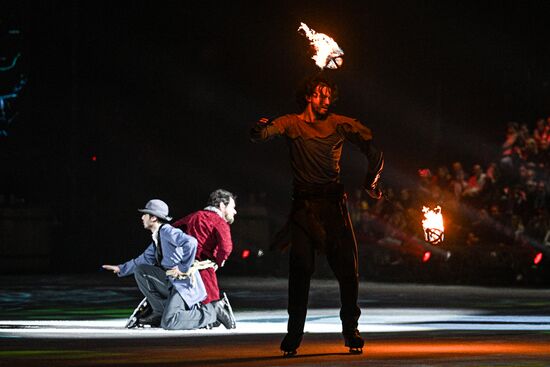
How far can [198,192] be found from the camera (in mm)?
40625

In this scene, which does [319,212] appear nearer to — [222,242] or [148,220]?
[222,242]

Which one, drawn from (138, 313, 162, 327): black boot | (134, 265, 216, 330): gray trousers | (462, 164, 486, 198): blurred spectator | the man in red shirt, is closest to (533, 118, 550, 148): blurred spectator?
(462, 164, 486, 198): blurred spectator

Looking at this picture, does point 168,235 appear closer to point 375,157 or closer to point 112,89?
point 375,157

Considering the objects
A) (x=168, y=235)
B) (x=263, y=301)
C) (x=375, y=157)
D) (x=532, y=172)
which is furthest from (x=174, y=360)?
(x=532, y=172)

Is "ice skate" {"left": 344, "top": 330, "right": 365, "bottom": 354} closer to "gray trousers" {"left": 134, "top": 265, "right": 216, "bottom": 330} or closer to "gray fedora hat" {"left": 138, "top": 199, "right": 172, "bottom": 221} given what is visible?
"gray trousers" {"left": 134, "top": 265, "right": 216, "bottom": 330}

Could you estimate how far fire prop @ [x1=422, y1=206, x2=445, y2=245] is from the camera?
12.9 m

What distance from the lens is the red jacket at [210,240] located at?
52.9 feet

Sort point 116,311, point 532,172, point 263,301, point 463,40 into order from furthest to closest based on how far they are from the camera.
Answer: point 463,40
point 532,172
point 263,301
point 116,311

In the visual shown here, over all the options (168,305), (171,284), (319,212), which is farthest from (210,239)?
(319,212)

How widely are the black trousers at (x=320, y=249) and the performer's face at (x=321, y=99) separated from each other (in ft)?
2.42

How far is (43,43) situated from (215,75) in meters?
5.21

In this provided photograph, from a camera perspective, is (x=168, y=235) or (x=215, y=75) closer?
(x=168, y=235)

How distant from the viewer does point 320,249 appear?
40.3ft

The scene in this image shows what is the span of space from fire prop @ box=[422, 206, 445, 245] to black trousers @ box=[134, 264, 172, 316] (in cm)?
375
